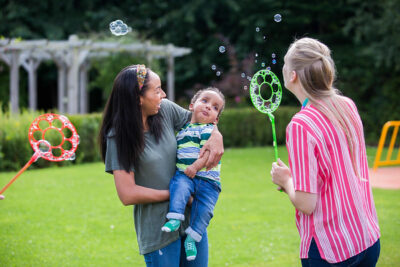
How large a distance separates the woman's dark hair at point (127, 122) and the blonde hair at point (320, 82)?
0.80 metres

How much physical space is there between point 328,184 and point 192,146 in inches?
31.9

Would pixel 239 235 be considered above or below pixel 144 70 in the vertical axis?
below

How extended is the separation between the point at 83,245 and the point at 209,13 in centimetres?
1819

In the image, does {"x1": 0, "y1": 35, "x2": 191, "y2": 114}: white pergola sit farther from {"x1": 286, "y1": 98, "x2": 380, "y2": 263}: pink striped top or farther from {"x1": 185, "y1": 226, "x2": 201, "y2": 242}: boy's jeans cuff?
{"x1": 286, "y1": 98, "x2": 380, "y2": 263}: pink striped top

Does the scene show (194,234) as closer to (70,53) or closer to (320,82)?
(320,82)

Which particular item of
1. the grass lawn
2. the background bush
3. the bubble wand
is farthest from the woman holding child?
the background bush

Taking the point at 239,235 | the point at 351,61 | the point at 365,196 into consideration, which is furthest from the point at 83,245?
the point at 351,61

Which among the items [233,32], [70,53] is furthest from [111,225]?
[233,32]

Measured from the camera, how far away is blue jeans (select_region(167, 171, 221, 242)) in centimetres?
246

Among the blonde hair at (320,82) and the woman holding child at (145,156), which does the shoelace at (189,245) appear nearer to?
the woman holding child at (145,156)

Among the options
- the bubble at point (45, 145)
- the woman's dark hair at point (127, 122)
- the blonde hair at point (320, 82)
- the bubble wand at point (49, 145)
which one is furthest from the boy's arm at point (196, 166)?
the bubble at point (45, 145)

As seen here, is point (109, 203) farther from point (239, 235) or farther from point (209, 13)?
point (209, 13)

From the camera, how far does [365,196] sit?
2.14 metres

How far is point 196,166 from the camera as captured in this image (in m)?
2.54
